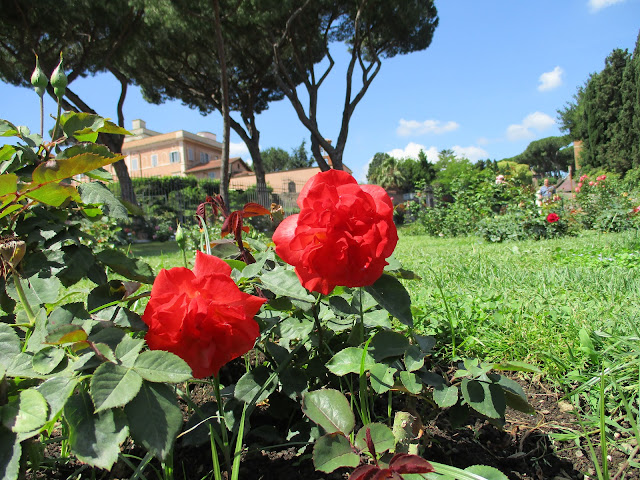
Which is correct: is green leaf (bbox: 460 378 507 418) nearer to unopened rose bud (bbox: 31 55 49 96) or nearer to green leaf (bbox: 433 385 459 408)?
green leaf (bbox: 433 385 459 408)

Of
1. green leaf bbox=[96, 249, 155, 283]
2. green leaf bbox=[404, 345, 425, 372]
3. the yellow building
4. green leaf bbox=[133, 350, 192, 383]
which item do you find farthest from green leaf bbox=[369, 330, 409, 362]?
the yellow building

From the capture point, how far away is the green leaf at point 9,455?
424 mm

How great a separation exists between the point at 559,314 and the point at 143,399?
1442 mm

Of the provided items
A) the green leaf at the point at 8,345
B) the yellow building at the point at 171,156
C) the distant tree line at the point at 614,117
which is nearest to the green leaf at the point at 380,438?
the green leaf at the point at 8,345

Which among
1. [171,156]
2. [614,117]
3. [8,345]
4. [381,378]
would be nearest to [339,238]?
[381,378]

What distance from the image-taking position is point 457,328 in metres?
1.36

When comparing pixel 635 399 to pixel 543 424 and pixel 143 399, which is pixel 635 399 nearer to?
pixel 543 424

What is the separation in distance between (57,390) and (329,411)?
369 millimetres

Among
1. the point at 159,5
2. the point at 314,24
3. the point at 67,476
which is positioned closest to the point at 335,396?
the point at 67,476

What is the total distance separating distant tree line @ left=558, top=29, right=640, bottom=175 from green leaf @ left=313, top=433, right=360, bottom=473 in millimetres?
31267

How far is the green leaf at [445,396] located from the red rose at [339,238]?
27 centimetres

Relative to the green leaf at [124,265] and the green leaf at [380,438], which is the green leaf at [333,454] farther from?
the green leaf at [124,265]

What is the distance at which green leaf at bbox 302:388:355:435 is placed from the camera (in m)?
0.58

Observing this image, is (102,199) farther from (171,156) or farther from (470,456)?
(171,156)
